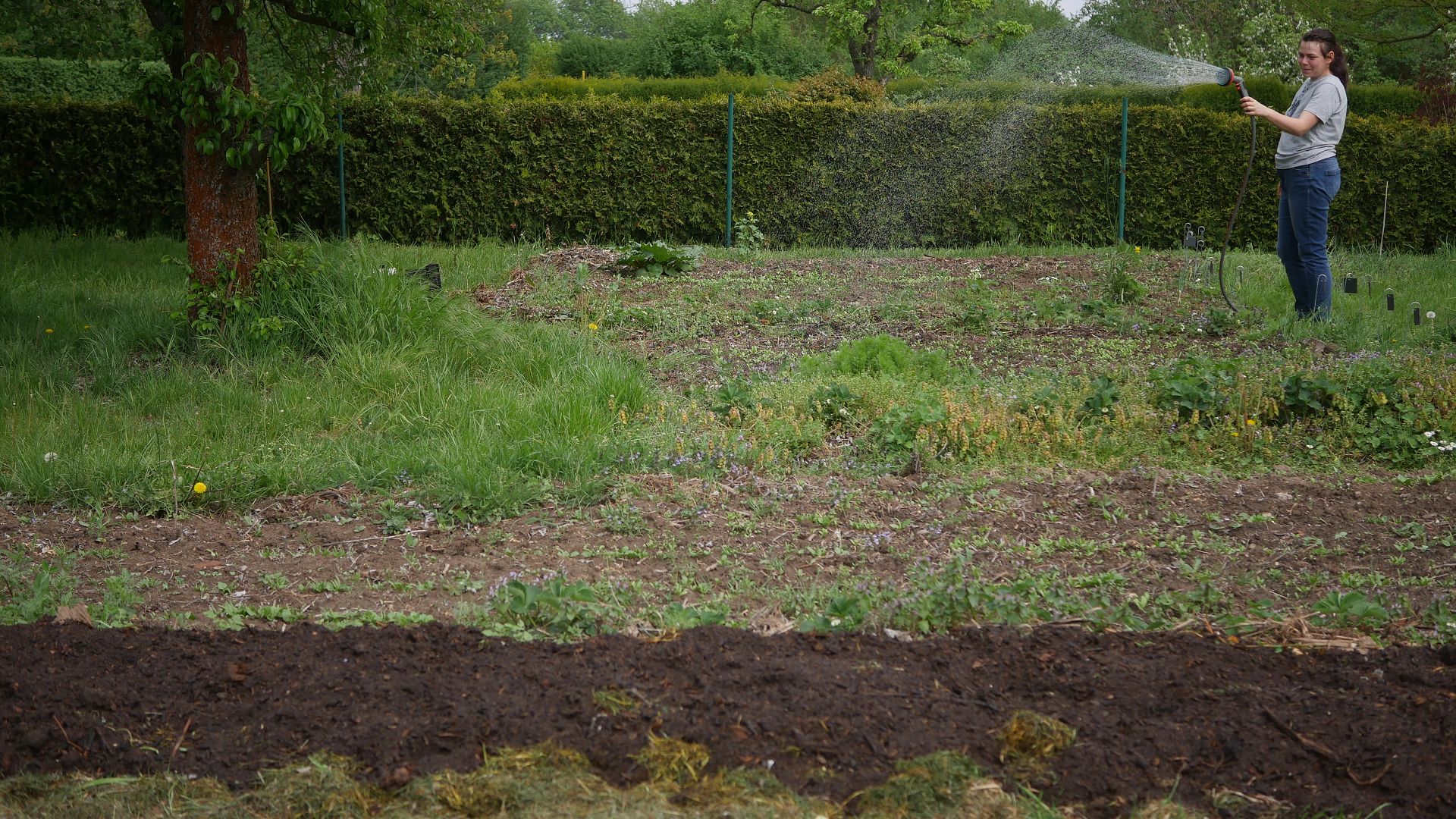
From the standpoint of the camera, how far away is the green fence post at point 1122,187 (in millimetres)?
11617

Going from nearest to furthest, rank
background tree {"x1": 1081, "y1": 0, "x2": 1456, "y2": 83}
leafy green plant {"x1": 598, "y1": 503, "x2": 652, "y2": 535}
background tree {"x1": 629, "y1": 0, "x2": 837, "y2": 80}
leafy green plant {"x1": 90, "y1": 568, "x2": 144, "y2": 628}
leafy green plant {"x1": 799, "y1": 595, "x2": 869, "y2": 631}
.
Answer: leafy green plant {"x1": 799, "y1": 595, "x2": 869, "y2": 631}
leafy green plant {"x1": 90, "y1": 568, "x2": 144, "y2": 628}
leafy green plant {"x1": 598, "y1": 503, "x2": 652, "y2": 535}
background tree {"x1": 1081, "y1": 0, "x2": 1456, "y2": 83}
background tree {"x1": 629, "y1": 0, "x2": 837, "y2": 80}

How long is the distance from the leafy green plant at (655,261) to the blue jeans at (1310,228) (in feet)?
13.5

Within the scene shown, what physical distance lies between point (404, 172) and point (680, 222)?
2.82 meters

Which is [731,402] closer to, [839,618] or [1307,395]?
[839,618]

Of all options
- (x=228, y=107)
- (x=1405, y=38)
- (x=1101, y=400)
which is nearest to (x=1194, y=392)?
(x=1101, y=400)

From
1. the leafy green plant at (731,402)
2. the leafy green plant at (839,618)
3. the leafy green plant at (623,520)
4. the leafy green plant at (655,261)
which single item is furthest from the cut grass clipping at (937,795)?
the leafy green plant at (655,261)

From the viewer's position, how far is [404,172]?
11.0 meters

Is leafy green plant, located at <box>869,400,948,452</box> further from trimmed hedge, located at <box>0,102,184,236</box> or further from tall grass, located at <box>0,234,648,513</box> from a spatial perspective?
trimmed hedge, located at <box>0,102,184,236</box>

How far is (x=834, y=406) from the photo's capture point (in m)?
5.05

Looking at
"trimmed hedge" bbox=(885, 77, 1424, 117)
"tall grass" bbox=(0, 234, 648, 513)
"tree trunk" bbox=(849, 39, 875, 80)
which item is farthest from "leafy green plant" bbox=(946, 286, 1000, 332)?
"tree trunk" bbox=(849, 39, 875, 80)

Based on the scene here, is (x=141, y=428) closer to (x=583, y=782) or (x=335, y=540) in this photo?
(x=335, y=540)

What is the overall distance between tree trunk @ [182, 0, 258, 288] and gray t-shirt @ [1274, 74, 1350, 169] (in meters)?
6.11

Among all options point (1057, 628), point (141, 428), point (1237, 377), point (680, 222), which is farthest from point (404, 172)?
point (1057, 628)

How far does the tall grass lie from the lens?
431 centimetres
